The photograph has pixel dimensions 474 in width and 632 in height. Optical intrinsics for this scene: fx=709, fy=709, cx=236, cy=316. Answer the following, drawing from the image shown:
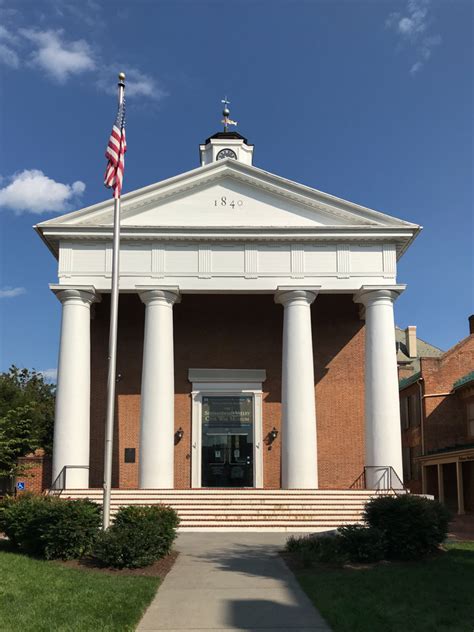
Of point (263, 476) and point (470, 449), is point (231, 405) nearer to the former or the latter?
point (263, 476)

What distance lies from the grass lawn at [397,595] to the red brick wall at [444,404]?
70.6 ft

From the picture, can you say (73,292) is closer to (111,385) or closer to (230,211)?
(230,211)

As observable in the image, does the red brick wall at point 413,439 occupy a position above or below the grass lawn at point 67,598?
above

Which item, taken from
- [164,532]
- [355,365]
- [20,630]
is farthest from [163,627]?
[355,365]

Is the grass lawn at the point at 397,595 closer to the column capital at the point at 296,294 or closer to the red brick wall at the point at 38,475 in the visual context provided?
the column capital at the point at 296,294

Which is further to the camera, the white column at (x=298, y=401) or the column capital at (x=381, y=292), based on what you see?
the column capital at (x=381, y=292)

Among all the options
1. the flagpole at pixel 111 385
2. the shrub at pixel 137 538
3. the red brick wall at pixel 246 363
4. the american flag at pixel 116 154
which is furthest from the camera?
the red brick wall at pixel 246 363

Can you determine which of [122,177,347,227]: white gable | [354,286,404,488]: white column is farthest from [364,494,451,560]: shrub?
[122,177,347,227]: white gable

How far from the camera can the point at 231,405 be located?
30438 millimetres

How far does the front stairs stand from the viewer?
21594mm

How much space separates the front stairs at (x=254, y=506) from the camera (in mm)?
21594

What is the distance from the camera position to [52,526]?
1445cm

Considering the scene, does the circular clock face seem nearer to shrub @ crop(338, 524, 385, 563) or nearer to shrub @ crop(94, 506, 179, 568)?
shrub @ crop(94, 506, 179, 568)

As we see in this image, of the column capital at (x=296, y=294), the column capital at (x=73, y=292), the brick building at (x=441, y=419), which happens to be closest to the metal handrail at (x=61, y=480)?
the column capital at (x=73, y=292)
